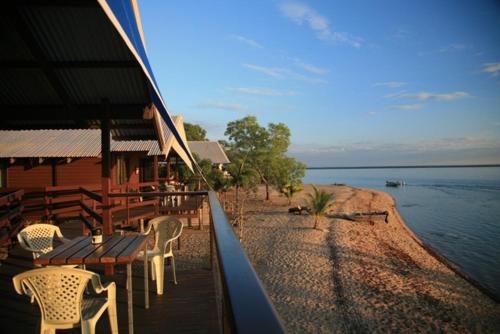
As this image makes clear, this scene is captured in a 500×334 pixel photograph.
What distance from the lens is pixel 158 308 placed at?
3.71 meters

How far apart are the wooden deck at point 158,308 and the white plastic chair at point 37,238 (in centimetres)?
59

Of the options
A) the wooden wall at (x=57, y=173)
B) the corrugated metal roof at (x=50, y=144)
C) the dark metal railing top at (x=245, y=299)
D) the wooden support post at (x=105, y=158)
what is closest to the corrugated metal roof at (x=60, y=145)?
the corrugated metal roof at (x=50, y=144)

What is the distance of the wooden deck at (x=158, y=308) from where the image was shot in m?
3.24

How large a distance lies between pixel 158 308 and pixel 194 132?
45.7m

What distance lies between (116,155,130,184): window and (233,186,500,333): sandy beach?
22.9ft

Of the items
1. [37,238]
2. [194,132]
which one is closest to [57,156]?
[37,238]

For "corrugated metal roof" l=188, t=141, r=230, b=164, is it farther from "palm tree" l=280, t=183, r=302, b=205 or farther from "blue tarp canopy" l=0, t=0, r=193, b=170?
"blue tarp canopy" l=0, t=0, r=193, b=170

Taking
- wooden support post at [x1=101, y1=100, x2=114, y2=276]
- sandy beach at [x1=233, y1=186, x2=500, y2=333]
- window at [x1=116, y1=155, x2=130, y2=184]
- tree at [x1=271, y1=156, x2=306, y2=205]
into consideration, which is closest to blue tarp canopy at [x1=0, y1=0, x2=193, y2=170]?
wooden support post at [x1=101, y1=100, x2=114, y2=276]

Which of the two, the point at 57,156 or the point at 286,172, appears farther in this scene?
the point at 286,172

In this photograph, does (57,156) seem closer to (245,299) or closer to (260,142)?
(245,299)

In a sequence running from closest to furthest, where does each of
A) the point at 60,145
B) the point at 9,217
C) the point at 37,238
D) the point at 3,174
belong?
the point at 37,238 → the point at 9,217 → the point at 60,145 → the point at 3,174

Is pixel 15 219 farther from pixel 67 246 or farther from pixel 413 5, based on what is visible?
pixel 413 5

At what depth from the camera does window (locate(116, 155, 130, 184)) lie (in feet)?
46.2

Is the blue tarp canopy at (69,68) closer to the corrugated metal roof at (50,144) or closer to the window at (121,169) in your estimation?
the corrugated metal roof at (50,144)
